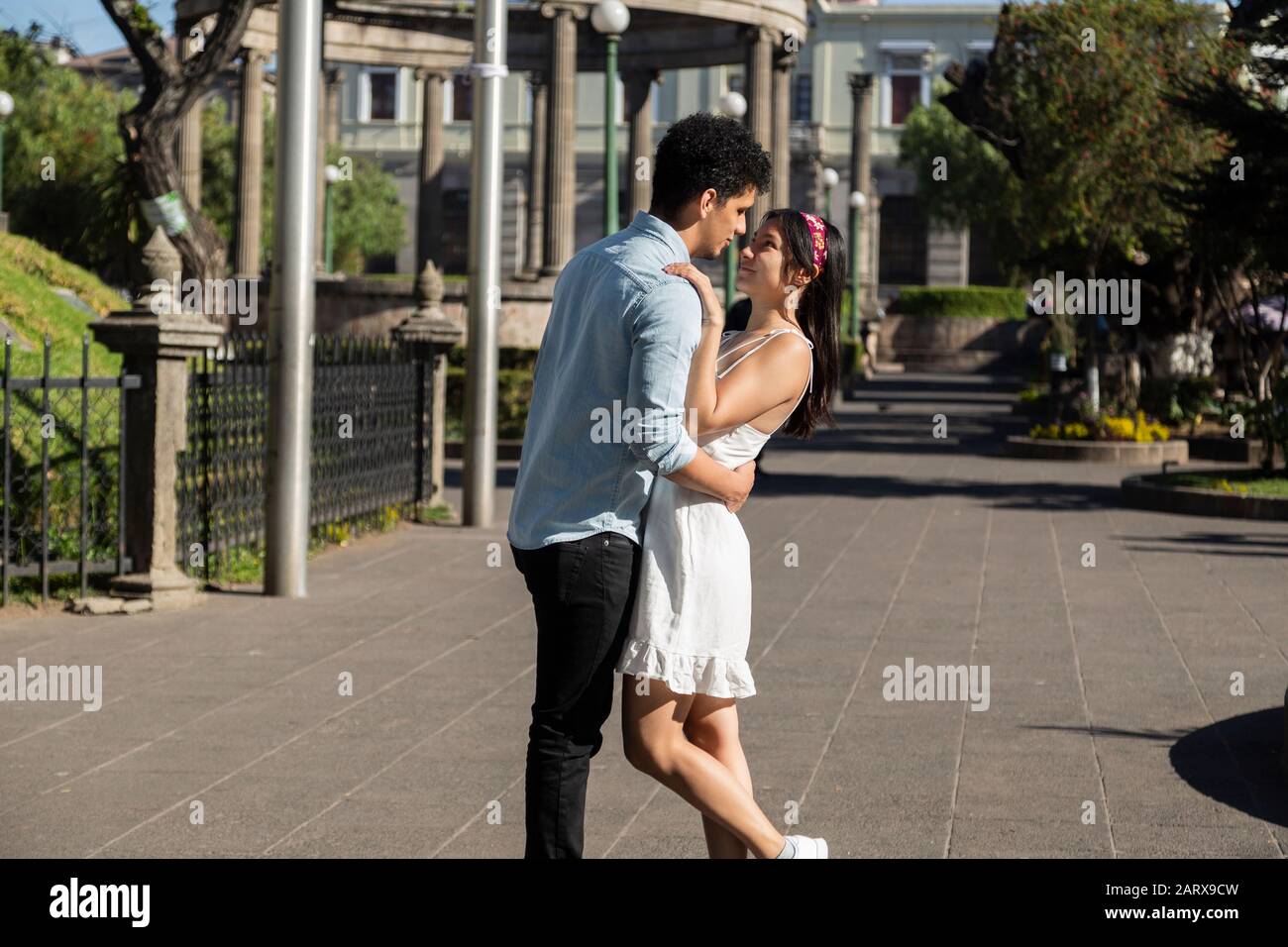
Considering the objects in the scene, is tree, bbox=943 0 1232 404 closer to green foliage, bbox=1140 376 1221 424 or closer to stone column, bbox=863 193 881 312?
green foliage, bbox=1140 376 1221 424

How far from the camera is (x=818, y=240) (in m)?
4.76

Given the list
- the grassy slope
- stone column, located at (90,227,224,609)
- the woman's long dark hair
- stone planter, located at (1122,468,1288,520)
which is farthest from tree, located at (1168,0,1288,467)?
the woman's long dark hair

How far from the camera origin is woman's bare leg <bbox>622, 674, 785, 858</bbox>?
4.54 meters

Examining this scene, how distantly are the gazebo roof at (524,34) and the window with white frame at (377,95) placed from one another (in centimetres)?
3891

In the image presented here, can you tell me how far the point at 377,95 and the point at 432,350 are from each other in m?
59.6

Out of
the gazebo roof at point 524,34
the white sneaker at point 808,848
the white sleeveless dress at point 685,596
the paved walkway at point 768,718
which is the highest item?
the gazebo roof at point 524,34

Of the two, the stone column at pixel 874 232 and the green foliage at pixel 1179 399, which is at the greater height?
the stone column at pixel 874 232

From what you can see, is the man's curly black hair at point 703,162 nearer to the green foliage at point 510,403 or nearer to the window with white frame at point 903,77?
the green foliage at point 510,403

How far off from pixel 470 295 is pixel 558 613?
11.2m

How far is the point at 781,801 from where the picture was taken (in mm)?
6281

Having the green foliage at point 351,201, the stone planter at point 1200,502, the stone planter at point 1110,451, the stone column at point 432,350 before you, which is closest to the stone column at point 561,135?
the stone planter at point 1110,451

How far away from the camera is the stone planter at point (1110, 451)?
2473 cm
